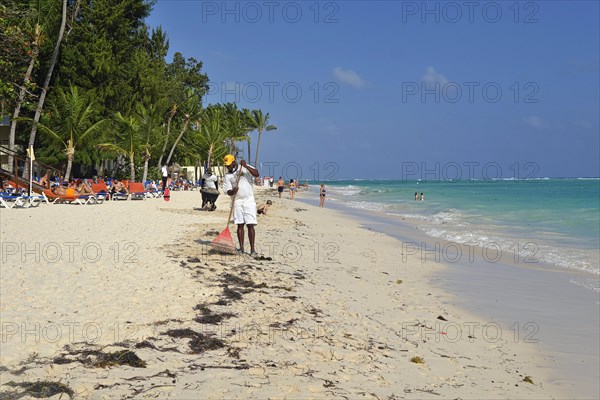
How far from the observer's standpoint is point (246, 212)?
26.8 ft

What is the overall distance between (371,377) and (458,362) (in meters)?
1.11

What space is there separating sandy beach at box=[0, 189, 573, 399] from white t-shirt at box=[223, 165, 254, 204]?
1.06 m

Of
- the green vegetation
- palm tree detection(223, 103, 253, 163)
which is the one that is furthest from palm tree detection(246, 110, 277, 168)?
the green vegetation

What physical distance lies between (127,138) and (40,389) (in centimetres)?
2873

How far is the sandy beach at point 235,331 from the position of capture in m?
3.67

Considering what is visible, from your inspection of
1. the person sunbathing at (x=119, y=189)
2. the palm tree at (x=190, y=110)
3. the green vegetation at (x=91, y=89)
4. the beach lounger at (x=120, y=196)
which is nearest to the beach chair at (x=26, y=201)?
the beach lounger at (x=120, y=196)

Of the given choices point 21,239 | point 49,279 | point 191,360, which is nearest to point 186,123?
point 21,239

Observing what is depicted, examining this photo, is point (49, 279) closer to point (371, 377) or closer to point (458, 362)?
point (371, 377)

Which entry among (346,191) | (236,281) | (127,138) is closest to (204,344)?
(236,281)

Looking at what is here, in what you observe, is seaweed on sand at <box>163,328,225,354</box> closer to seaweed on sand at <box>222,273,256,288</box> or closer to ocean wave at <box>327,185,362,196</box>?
seaweed on sand at <box>222,273,256,288</box>

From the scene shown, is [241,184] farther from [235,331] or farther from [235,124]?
[235,124]

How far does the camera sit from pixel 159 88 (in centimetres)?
3728

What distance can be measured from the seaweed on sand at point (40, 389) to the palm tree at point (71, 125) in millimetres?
23812

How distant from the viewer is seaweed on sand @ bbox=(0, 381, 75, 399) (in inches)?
130
